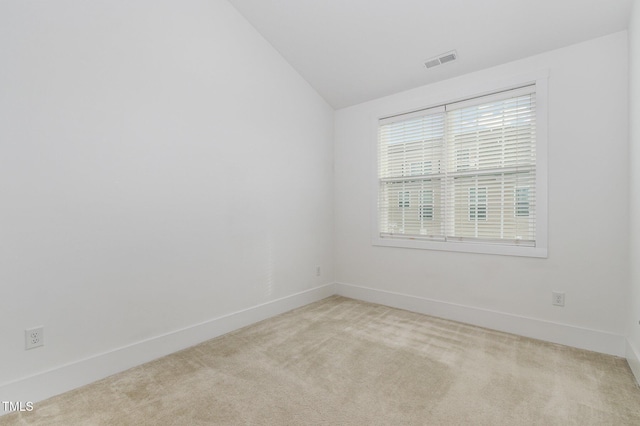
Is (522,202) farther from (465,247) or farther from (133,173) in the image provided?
(133,173)

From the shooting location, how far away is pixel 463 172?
125 inches

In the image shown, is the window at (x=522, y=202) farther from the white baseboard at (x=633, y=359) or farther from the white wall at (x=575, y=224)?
the white baseboard at (x=633, y=359)

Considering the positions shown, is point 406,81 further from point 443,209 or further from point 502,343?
point 502,343

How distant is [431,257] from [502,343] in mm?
1010

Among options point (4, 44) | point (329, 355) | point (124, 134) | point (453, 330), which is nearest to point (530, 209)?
point (453, 330)

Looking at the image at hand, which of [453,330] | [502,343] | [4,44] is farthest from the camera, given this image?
[453,330]

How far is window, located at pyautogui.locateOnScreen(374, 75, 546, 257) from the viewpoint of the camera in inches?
110

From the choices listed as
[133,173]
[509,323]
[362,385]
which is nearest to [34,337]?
[133,173]

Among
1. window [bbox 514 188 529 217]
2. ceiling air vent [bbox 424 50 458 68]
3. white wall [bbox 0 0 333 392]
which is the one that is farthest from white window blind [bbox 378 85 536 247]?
white wall [bbox 0 0 333 392]

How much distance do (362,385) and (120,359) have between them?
5.43 ft

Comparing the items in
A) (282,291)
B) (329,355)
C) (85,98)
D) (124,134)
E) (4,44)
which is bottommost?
(329,355)

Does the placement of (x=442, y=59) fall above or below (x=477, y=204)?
above

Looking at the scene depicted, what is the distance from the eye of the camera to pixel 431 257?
3.38 m

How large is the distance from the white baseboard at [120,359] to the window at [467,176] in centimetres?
182
